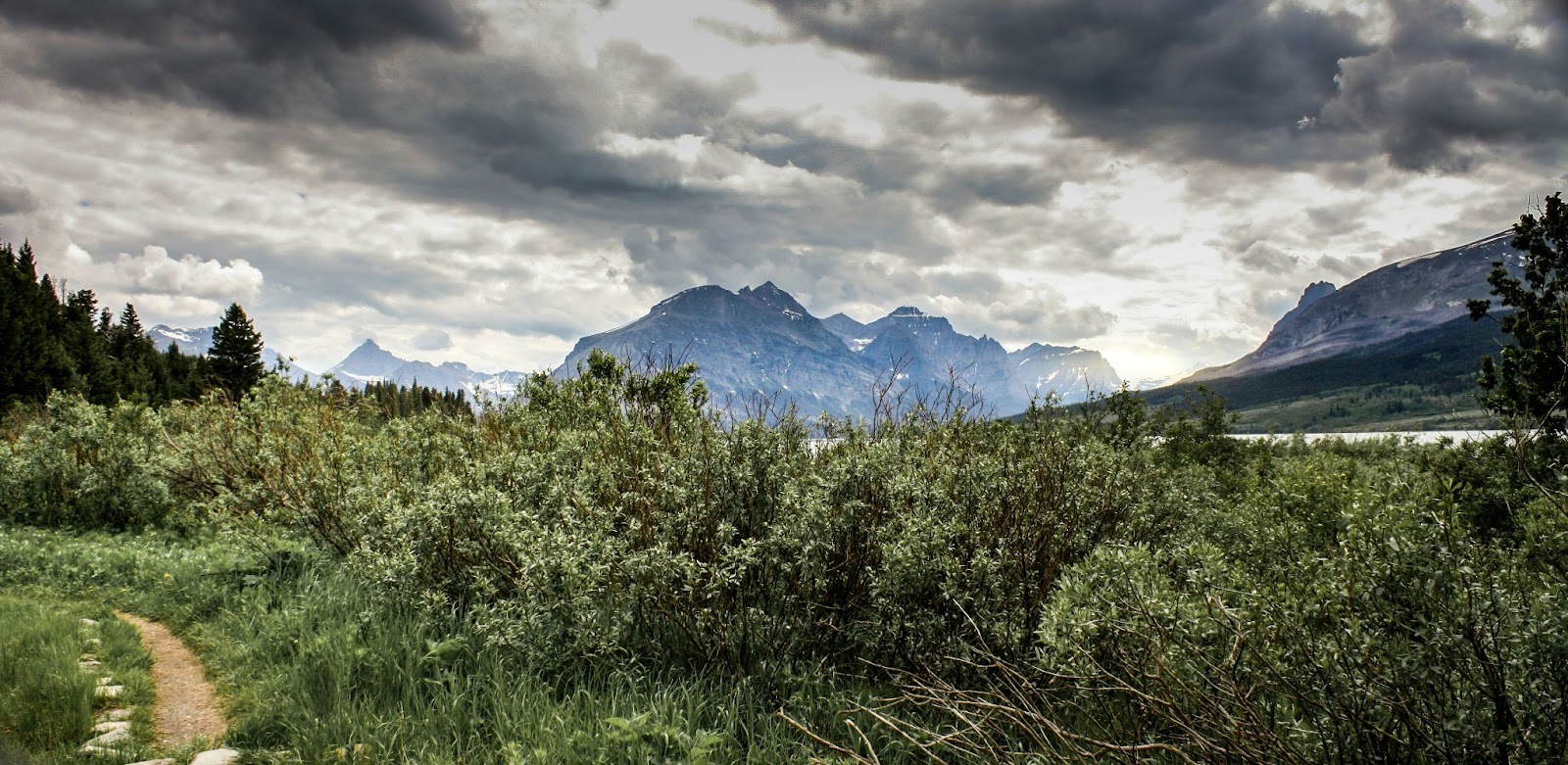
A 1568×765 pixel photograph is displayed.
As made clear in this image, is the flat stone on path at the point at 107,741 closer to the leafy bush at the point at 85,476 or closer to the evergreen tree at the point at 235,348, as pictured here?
the leafy bush at the point at 85,476

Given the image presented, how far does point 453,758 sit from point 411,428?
6.14 m

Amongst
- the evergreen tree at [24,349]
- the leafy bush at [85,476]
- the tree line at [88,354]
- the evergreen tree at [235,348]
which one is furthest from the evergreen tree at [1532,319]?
the evergreen tree at [235,348]

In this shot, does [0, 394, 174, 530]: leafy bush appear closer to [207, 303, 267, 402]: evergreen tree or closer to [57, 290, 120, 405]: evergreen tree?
[57, 290, 120, 405]: evergreen tree

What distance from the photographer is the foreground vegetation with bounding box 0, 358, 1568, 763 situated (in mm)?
3406

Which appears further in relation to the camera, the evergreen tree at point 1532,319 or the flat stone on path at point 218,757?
the evergreen tree at point 1532,319

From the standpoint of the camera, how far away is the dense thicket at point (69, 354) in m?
45.8

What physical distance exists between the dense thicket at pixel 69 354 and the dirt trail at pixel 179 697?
29.1m

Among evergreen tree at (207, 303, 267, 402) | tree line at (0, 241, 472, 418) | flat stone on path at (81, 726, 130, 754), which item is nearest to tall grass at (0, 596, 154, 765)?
flat stone on path at (81, 726, 130, 754)

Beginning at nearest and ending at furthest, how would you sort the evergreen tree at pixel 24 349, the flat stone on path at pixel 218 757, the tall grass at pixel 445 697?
1. the tall grass at pixel 445 697
2. the flat stone on path at pixel 218 757
3. the evergreen tree at pixel 24 349

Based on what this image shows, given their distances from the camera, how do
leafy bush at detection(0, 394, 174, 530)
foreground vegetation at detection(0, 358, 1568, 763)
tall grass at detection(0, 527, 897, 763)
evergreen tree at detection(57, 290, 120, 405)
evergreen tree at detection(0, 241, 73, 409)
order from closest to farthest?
foreground vegetation at detection(0, 358, 1568, 763) → tall grass at detection(0, 527, 897, 763) → leafy bush at detection(0, 394, 174, 530) → evergreen tree at detection(0, 241, 73, 409) → evergreen tree at detection(57, 290, 120, 405)

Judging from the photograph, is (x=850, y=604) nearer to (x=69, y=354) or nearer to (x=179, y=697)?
(x=179, y=697)

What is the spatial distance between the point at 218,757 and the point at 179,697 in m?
1.67

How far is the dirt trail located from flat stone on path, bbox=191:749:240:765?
1.01 feet

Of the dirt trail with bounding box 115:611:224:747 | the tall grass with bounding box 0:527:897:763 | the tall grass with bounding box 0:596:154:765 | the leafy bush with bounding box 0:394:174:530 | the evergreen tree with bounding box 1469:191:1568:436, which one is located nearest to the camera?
the tall grass with bounding box 0:527:897:763
